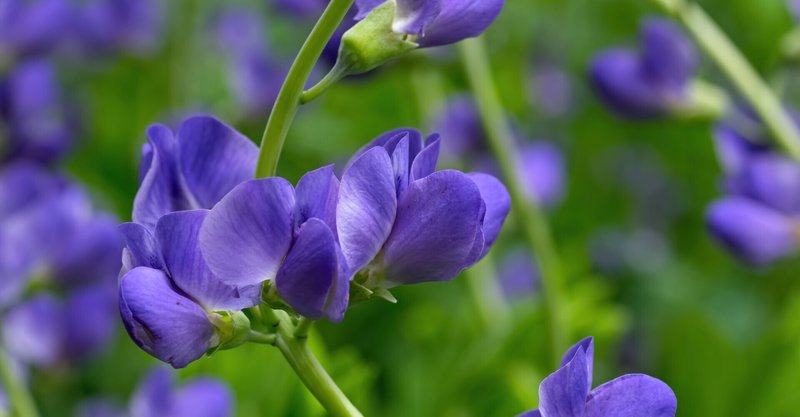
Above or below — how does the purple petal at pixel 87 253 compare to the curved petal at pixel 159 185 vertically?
below

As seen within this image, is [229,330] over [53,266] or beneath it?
over

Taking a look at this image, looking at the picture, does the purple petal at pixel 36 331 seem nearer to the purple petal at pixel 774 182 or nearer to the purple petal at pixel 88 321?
the purple petal at pixel 88 321

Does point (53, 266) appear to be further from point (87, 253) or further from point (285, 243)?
point (285, 243)

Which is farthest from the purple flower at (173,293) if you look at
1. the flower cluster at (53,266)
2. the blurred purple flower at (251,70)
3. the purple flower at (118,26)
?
the purple flower at (118,26)

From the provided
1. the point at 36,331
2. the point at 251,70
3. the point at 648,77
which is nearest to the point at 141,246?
the point at 36,331

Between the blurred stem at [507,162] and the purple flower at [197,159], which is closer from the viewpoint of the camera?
the purple flower at [197,159]

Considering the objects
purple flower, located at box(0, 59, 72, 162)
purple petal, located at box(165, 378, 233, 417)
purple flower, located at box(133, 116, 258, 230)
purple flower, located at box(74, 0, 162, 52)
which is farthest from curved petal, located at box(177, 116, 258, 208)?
purple flower, located at box(74, 0, 162, 52)
